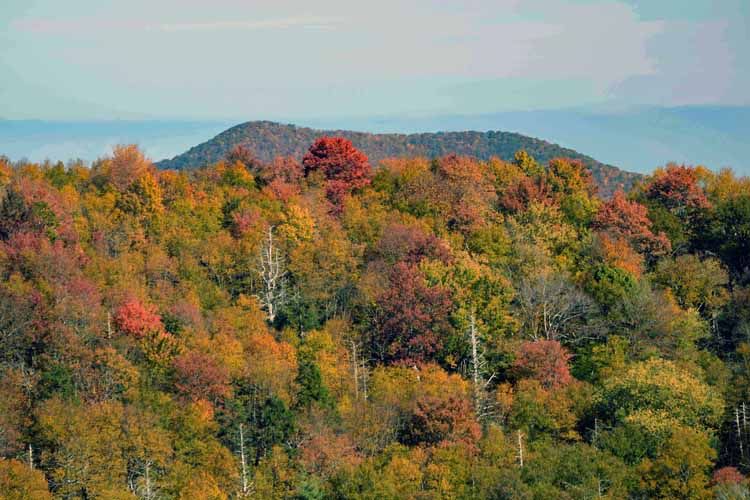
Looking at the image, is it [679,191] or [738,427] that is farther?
[679,191]

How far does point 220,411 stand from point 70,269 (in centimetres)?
1318

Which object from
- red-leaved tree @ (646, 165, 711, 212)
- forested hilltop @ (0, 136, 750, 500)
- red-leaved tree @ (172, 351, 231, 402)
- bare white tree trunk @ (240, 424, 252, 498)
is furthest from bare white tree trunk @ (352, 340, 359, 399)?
red-leaved tree @ (646, 165, 711, 212)

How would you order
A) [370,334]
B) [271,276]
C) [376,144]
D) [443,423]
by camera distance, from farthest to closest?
[376,144], [271,276], [370,334], [443,423]

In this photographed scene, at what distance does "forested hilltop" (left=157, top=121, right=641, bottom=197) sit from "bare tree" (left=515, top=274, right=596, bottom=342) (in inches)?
2861

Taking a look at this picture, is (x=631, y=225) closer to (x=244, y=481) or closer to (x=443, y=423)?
(x=443, y=423)

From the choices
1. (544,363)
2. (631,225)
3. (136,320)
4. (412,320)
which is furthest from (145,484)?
(631,225)

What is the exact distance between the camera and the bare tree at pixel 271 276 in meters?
66.3

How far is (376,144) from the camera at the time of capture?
503 ft

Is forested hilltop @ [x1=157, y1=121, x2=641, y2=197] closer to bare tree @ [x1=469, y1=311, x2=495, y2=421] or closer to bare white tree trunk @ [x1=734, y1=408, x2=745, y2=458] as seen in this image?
bare tree @ [x1=469, y1=311, x2=495, y2=421]

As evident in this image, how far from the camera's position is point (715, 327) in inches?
2571

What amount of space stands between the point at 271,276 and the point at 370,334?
8.02 meters

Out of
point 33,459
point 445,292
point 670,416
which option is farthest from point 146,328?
point 670,416

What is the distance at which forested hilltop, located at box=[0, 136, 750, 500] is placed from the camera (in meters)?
52.2

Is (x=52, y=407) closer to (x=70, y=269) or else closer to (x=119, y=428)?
(x=119, y=428)
